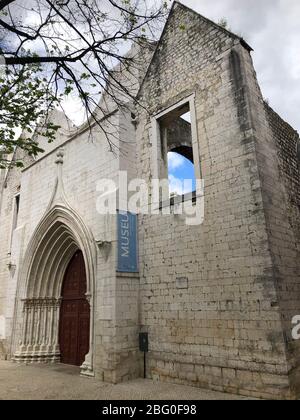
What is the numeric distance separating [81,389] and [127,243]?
2661mm

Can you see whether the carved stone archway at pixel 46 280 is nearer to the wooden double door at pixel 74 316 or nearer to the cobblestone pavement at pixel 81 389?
the wooden double door at pixel 74 316

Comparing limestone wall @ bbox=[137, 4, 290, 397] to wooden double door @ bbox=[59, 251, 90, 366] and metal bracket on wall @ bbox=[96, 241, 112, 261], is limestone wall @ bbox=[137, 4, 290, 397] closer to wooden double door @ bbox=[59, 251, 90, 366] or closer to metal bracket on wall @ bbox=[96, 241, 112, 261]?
metal bracket on wall @ bbox=[96, 241, 112, 261]

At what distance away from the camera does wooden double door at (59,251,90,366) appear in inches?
298

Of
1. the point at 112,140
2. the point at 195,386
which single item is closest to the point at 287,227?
the point at 195,386

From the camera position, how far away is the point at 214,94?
609 cm

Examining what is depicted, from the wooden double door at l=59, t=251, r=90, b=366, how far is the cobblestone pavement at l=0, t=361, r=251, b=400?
3.27 feet

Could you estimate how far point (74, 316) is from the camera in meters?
8.00

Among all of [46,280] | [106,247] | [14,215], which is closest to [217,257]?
[106,247]

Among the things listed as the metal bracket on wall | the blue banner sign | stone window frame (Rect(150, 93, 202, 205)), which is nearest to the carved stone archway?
the metal bracket on wall

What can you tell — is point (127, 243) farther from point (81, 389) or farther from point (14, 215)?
point (14, 215)

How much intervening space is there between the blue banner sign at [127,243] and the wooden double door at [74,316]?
6.43 ft

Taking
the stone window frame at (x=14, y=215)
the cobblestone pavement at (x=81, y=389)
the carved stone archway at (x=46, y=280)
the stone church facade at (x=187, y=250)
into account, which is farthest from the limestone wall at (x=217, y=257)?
the stone window frame at (x=14, y=215)
